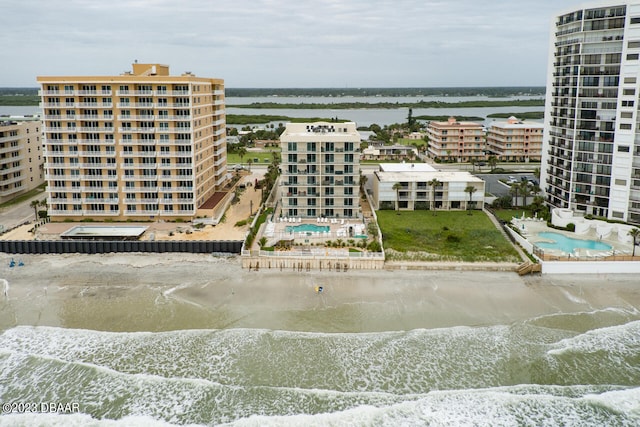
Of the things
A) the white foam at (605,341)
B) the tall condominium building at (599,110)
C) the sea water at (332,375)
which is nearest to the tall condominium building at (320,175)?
the tall condominium building at (599,110)

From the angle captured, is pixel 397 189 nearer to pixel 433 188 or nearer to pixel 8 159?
pixel 433 188

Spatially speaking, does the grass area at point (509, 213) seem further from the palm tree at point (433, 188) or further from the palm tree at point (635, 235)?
the palm tree at point (635, 235)

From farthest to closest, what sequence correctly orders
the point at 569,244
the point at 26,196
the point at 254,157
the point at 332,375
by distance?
the point at 254,157 → the point at 26,196 → the point at 569,244 → the point at 332,375

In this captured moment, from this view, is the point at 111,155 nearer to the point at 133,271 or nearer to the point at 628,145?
the point at 133,271

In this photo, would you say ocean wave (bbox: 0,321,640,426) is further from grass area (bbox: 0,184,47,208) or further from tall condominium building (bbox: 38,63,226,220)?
grass area (bbox: 0,184,47,208)

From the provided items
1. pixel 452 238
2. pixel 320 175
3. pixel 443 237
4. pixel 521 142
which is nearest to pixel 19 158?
pixel 320 175

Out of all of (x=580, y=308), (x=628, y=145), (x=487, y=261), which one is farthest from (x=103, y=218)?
(x=628, y=145)

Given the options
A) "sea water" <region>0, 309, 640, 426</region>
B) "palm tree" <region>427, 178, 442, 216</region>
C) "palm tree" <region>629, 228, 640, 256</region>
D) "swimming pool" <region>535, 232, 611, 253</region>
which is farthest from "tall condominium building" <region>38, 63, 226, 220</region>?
"palm tree" <region>629, 228, 640, 256</region>
